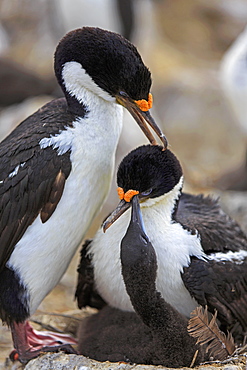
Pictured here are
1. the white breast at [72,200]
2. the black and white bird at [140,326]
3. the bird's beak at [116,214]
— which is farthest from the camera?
the white breast at [72,200]

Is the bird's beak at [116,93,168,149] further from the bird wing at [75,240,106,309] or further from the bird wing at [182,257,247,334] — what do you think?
the bird wing at [75,240,106,309]

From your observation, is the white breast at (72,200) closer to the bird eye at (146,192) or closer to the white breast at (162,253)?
the white breast at (162,253)

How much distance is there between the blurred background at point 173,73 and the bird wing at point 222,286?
62.2 inches

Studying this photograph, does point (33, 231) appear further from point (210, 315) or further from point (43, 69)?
point (43, 69)

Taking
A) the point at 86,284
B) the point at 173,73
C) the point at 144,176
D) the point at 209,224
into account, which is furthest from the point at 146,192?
the point at 173,73

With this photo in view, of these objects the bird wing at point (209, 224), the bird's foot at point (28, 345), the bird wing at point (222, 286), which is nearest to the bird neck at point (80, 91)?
the bird wing at point (209, 224)

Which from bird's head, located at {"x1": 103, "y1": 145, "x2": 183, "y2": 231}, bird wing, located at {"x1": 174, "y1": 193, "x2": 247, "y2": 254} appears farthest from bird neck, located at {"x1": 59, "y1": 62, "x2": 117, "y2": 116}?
bird wing, located at {"x1": 174, "y1": 193, "x2": 247, "y2": 254}

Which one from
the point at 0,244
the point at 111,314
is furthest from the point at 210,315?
the point at 0,244

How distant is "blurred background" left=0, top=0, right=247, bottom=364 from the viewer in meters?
6.99

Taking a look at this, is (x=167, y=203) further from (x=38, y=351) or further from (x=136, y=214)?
(x=38, y=351)

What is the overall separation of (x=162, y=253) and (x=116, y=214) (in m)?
0.43

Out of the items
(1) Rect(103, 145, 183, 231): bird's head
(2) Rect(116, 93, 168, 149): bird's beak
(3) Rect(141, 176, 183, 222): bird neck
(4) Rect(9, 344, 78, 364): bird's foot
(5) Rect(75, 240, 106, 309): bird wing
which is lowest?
(4) Rect(9, 344, 78, 364): bird's foot

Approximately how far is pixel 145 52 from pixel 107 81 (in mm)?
7440

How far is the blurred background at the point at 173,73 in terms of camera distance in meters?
6.99
